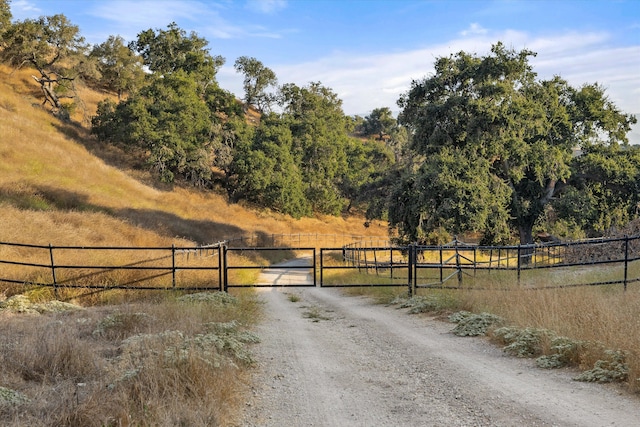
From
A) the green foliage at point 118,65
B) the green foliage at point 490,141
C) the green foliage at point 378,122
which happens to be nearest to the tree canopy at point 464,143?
the green foliage at point 490,141

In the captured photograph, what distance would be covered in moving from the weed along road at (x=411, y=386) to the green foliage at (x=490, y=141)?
53.4ft

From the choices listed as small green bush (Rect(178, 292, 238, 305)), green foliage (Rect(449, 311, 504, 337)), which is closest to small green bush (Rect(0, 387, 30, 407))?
small green bush (Rect(178, 292, 238, 305))

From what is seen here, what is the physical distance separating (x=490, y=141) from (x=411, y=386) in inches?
864

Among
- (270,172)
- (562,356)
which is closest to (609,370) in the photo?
(562,356)

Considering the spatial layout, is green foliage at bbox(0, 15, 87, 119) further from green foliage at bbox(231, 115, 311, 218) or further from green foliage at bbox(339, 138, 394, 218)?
green foliage at bbox(339, 138, 394, 218)

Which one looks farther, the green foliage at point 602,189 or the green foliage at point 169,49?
the green foliage at point 169,49

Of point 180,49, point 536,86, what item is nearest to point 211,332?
point 536,86

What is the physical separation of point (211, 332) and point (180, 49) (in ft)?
235

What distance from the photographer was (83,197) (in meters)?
28.8

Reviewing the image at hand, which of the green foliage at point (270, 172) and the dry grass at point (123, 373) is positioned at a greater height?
the green foliage at point (270, 172)

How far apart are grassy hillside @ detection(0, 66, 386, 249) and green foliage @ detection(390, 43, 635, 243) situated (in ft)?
47.2

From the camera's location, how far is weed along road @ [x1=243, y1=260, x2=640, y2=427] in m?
4.75

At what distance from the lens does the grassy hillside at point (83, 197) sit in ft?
70.3

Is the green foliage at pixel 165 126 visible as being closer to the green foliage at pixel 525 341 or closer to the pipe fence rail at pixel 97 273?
the pipe fence rail at pixel 97 273
